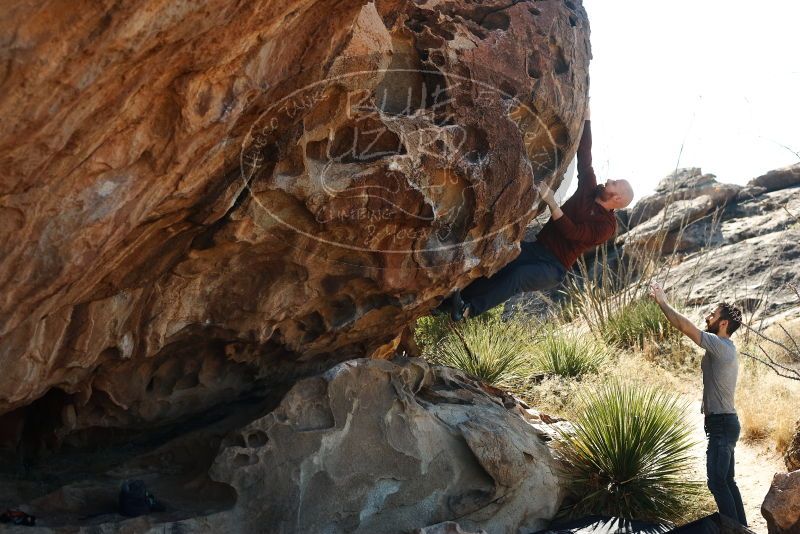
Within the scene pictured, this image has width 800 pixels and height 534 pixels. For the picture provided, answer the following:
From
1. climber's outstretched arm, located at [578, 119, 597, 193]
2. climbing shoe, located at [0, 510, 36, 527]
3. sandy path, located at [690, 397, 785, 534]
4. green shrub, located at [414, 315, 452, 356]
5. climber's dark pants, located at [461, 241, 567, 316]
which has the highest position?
climber's outstretched arm, located at [578, 119, 597, 193]

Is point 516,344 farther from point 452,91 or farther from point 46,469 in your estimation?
point 46,469

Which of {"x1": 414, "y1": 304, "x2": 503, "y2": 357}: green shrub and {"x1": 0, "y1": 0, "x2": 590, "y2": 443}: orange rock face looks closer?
{"x1": 0, "y1": 0, "x2": 590, "y2": 443}: orange rock face

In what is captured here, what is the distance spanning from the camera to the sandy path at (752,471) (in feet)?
23.1

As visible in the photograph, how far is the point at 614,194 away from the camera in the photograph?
6629mm

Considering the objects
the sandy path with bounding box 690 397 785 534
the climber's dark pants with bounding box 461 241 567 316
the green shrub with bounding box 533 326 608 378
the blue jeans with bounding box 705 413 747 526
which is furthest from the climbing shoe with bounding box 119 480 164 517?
the green shrub with bounding box 533 326 608 378

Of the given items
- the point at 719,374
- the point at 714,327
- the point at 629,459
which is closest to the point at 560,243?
the point at 714,327

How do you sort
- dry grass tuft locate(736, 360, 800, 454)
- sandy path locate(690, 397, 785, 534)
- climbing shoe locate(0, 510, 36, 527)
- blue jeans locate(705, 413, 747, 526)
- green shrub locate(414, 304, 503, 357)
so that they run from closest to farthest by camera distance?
1. climbing shoe locate(0, 510, 36, 527)
2. blue jeans locate(705, 413, 747, 526)
3. sandy path locate(690, 397, 785, 534)
4. dry grass tuft locate(736, 360, 800, 454)
5. green shrub locate(414, 304, 503, 357)

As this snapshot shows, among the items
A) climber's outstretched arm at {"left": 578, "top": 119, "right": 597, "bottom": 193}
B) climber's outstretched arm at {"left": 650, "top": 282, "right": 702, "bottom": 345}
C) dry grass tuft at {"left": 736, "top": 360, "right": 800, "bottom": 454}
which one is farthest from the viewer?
dry grass tuft at {"left": 736, "top": 360, "right": 800, "bottom": 454}

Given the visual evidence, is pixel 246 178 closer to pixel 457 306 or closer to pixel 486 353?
pixel 457 306

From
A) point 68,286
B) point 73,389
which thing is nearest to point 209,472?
point 73,389

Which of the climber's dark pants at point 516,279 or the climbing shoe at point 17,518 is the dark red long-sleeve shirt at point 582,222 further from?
the climbing shoe at point 17,518

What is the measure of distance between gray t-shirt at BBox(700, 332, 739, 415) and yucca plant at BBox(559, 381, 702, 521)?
78 cm

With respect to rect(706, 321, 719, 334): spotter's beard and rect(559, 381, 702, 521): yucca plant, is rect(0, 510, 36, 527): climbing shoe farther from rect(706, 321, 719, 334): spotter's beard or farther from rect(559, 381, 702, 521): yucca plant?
rect(706, 321, 719, 334): spotter's beard

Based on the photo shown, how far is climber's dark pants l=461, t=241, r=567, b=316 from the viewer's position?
22.1 ft
